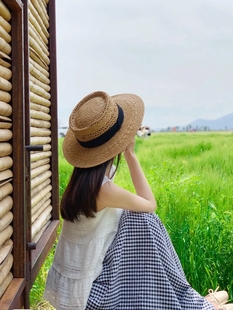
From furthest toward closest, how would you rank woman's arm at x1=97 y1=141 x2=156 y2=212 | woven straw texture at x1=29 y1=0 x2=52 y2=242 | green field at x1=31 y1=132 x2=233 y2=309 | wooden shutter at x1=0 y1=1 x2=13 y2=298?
1. green field at x1=31 y1=132 x2=233 y2=309
2. woven straw texture at x1=29 y1=0 x2=52 y2=242
3. woman's arm at x1=97 y1=141 x2=156 y2=212
4. wooden shutter at x1=0 y1=1 x2=13 y2=298

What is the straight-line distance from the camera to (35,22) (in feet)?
6.63

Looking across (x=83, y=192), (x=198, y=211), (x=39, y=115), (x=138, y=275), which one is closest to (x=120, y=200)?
(x=83, y=192)

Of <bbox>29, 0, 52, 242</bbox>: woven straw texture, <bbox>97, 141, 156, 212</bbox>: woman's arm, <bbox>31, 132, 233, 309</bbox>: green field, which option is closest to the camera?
<bbox>97, 141, 156, 212</bbox>: woman's arm

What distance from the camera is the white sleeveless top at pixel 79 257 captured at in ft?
4.87

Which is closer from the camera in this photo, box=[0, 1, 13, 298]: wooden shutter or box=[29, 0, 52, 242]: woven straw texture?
box=[0, 1, 13, 298]: wooden shutter

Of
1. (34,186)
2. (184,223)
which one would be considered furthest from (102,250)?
(184,223)

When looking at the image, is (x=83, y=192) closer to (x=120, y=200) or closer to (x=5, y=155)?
(x=120, y=200)

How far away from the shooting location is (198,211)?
2.85 meters

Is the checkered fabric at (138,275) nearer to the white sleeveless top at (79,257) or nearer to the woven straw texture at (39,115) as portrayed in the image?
the white sleeveless top at (79,257)

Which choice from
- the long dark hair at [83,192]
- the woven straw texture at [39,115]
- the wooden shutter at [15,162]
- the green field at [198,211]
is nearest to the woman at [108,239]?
the long dark hair at [83,192]

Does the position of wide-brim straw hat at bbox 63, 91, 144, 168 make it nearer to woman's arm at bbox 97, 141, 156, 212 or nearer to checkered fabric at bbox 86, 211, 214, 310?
woman's arm at bbox 97, 141, 156, 212

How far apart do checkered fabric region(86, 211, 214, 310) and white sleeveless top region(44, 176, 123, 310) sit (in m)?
0.02

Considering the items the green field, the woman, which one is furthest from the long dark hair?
the green field

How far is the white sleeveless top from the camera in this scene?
1485 millimetres
